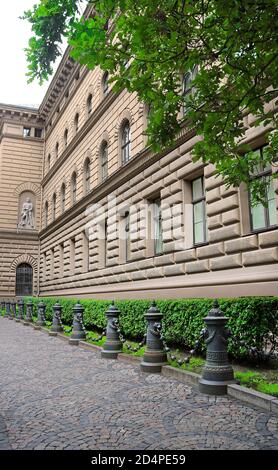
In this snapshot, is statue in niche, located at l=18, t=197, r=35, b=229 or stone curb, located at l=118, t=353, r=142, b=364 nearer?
stone curb, located at l=118, t=353, r=142, b=364

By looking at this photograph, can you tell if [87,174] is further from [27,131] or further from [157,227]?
[27,131]

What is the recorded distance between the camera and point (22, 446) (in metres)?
3.74

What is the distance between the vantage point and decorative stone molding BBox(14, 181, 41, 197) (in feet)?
116

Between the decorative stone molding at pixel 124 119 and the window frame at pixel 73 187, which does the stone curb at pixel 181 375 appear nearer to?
the decorative stone molding at pixel 124 119

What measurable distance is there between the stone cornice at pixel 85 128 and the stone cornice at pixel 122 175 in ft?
13.3

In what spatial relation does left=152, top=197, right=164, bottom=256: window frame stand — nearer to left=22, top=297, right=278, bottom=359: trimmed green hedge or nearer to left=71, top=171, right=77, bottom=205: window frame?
left=22, top=297, right=278, bottom=359: trimmed green hedge

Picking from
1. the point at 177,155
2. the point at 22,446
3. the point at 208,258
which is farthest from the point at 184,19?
the point at 177,155

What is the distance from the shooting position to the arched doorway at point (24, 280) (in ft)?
112

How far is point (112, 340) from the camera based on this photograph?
918cm

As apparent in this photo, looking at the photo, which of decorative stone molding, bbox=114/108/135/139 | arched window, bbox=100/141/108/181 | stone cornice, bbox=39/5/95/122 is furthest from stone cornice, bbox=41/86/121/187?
stone cornice, bbox=39/5/95/122

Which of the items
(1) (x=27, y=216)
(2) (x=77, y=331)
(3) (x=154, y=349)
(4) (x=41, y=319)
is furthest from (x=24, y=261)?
(3) (x=154, y=349)

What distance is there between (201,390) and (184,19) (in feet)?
15.8

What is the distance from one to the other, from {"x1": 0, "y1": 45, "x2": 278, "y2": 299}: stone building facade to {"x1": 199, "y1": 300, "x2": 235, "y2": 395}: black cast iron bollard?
3991 millimetres
